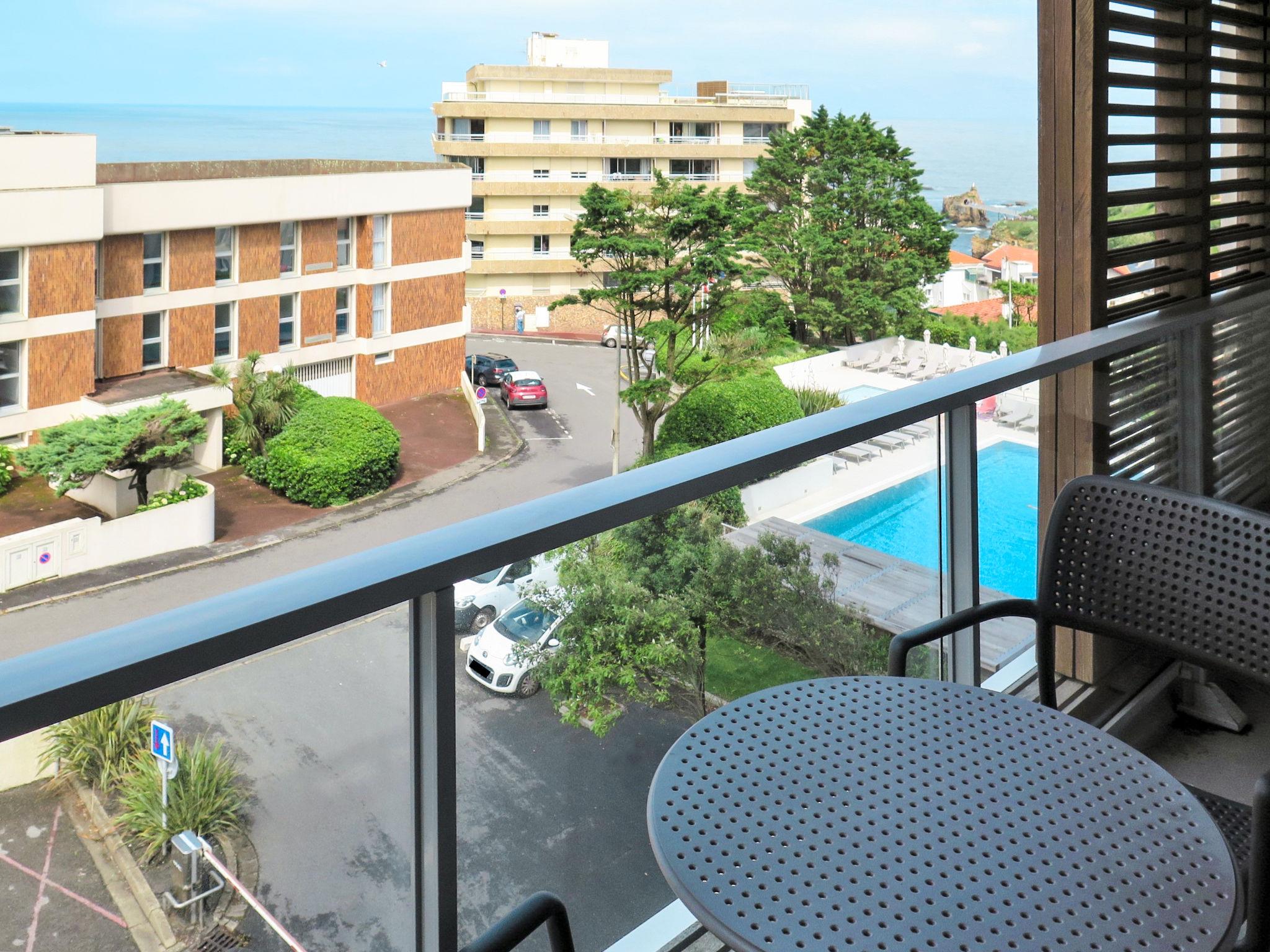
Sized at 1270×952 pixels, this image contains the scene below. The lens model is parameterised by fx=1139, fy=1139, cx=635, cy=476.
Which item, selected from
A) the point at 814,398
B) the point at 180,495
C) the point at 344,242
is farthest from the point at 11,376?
the point at 814,398

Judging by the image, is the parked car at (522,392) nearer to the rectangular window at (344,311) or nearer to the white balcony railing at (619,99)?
the rectangular window at (344,311)

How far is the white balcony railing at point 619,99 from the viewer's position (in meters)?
35.2

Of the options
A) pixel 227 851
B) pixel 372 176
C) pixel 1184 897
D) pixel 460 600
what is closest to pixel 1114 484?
pixel 1184 897

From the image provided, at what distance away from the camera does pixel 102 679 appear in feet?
1.72

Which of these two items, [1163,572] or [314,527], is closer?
→ [1163,572]

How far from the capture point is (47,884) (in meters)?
0.56

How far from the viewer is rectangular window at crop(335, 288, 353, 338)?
27797 millimetres

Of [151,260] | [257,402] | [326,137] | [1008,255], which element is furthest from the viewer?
[326,137]

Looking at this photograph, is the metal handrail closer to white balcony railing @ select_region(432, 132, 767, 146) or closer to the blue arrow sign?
the blue arrow sign

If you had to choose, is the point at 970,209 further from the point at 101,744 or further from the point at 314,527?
the point at 101,744

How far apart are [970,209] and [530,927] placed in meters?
41.3

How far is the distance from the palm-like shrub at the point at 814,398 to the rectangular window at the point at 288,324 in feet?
38.5

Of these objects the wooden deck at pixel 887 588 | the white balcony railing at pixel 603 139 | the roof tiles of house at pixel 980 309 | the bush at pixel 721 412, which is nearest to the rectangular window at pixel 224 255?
the bush at pixel 721 412

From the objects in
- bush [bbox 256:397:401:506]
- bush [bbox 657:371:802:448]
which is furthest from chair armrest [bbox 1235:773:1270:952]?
bush [bbox 256:397:401:506]
